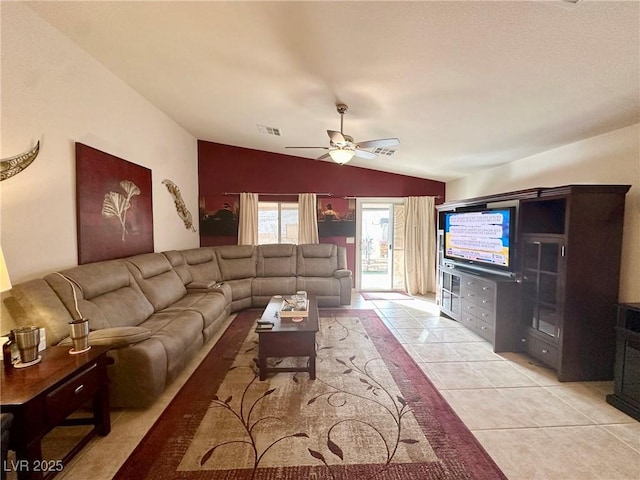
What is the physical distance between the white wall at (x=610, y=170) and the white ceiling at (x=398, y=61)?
0.46 ft

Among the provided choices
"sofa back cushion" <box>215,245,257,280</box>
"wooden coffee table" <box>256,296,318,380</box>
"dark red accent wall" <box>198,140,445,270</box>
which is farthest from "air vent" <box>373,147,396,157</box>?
"wooden coffee table" <box>256,296,318,380</box>

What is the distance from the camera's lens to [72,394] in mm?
1567

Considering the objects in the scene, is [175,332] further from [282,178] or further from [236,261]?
[282,178]

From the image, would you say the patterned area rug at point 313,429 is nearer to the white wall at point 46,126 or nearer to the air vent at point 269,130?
the white wall at point 46,126

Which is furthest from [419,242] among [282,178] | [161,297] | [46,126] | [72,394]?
[46,126]

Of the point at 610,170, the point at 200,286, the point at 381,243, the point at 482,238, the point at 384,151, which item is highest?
the point at 384,151

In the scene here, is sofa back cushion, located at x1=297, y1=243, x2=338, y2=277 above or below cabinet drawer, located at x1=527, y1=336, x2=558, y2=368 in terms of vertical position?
above

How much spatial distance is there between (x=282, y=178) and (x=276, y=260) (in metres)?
1.72

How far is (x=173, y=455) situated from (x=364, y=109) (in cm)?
334

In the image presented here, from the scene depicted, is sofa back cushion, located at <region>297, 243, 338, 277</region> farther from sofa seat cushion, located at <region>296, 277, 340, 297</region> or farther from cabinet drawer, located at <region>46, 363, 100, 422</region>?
cabinet drawer, located at <region>46, 363, 100, 422</region>

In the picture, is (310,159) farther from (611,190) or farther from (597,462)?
(597,462)

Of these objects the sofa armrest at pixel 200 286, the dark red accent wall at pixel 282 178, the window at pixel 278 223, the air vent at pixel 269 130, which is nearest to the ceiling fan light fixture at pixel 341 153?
the air vent at pixel 269 130

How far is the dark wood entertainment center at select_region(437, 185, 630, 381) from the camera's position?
2.47 m

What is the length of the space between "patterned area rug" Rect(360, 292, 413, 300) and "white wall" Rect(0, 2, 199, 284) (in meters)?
4.41
